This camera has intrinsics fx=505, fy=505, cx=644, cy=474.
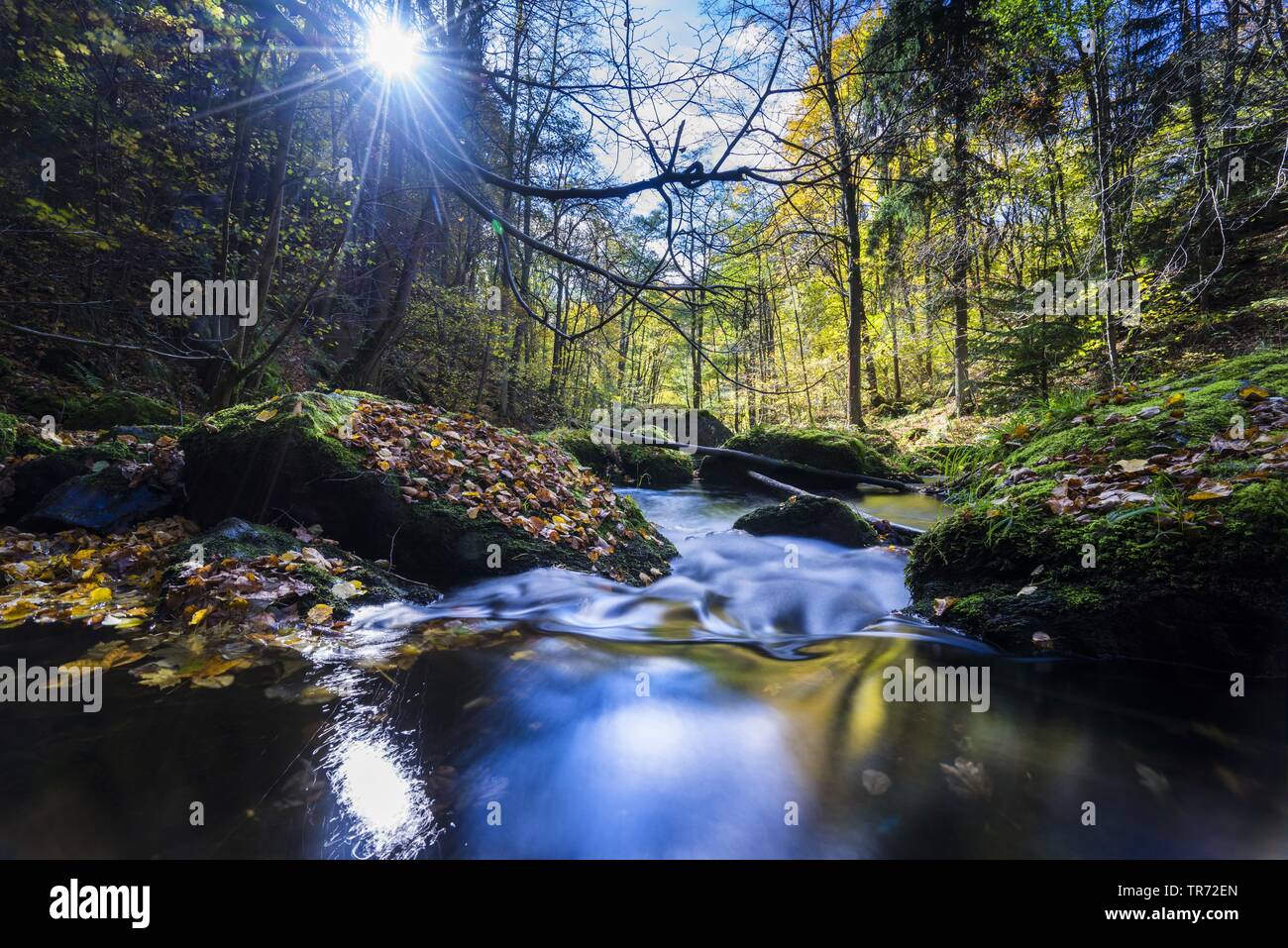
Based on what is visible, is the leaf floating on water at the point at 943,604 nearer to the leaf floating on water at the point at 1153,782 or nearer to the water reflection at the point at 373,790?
the leaf floating on water at the point at 1153,782

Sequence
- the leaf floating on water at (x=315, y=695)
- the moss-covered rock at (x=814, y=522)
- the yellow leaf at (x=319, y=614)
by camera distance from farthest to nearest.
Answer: the moss-covered rock at (x=814, y=522) < the yellow leaf at (x=319, y=614) < the leaf floating on water at (x=315, y=695)

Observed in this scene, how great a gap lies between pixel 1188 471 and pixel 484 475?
531cm

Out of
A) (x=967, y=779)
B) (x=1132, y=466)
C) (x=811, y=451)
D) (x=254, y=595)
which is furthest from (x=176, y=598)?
(x=811, y=451)

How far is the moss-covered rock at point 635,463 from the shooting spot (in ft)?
37.7

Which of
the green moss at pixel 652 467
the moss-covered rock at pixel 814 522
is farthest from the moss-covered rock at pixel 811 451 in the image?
the moss-covered rock at pixel 814 522

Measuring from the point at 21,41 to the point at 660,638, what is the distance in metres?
11.8

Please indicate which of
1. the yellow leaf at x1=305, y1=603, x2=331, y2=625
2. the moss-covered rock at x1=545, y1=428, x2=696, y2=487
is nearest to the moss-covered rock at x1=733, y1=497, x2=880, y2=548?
the yellow leaf at x1=305, y1=603, x2=331, y2=625

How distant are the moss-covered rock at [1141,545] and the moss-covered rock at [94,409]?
9228 mm

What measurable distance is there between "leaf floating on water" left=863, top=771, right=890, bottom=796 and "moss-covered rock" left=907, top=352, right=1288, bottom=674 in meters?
1.55

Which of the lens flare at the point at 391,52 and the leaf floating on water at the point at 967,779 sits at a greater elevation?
the lens flare at the point at 391,52

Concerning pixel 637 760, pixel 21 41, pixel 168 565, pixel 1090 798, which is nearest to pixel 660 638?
pixel 637 760

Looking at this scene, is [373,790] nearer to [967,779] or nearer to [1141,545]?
[967,779]

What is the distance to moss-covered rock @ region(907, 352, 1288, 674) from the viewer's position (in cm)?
251
